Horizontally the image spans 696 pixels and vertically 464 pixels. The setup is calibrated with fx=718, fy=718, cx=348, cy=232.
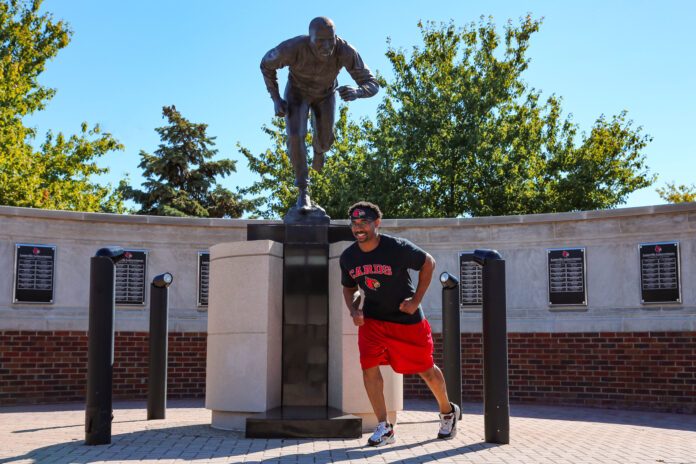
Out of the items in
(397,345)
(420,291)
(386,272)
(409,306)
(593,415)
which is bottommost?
(593,415)

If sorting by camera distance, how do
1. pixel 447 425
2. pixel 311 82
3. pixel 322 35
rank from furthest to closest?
pixel 311 82, pixel 322 35, pixel 447 425

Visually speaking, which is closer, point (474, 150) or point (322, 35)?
point (322, 35)

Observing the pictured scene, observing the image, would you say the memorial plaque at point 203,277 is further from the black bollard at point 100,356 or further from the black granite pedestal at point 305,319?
the black bollard at point 100,356

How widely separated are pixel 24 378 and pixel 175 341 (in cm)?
198

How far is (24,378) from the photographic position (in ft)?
30.8

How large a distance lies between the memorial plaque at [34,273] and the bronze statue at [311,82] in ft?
13.9

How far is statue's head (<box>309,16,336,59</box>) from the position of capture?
6.73m

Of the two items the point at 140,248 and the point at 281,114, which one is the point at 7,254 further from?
the point at 281,114

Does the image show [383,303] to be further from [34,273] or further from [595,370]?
[34,273]

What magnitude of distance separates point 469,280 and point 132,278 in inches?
188

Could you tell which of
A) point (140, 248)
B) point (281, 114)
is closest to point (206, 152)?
point (140, 248)

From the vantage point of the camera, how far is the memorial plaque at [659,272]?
9008 millimetres

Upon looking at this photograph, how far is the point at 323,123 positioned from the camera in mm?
7445

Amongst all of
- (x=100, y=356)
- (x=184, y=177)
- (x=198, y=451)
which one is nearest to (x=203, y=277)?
(x=100, y=356)
